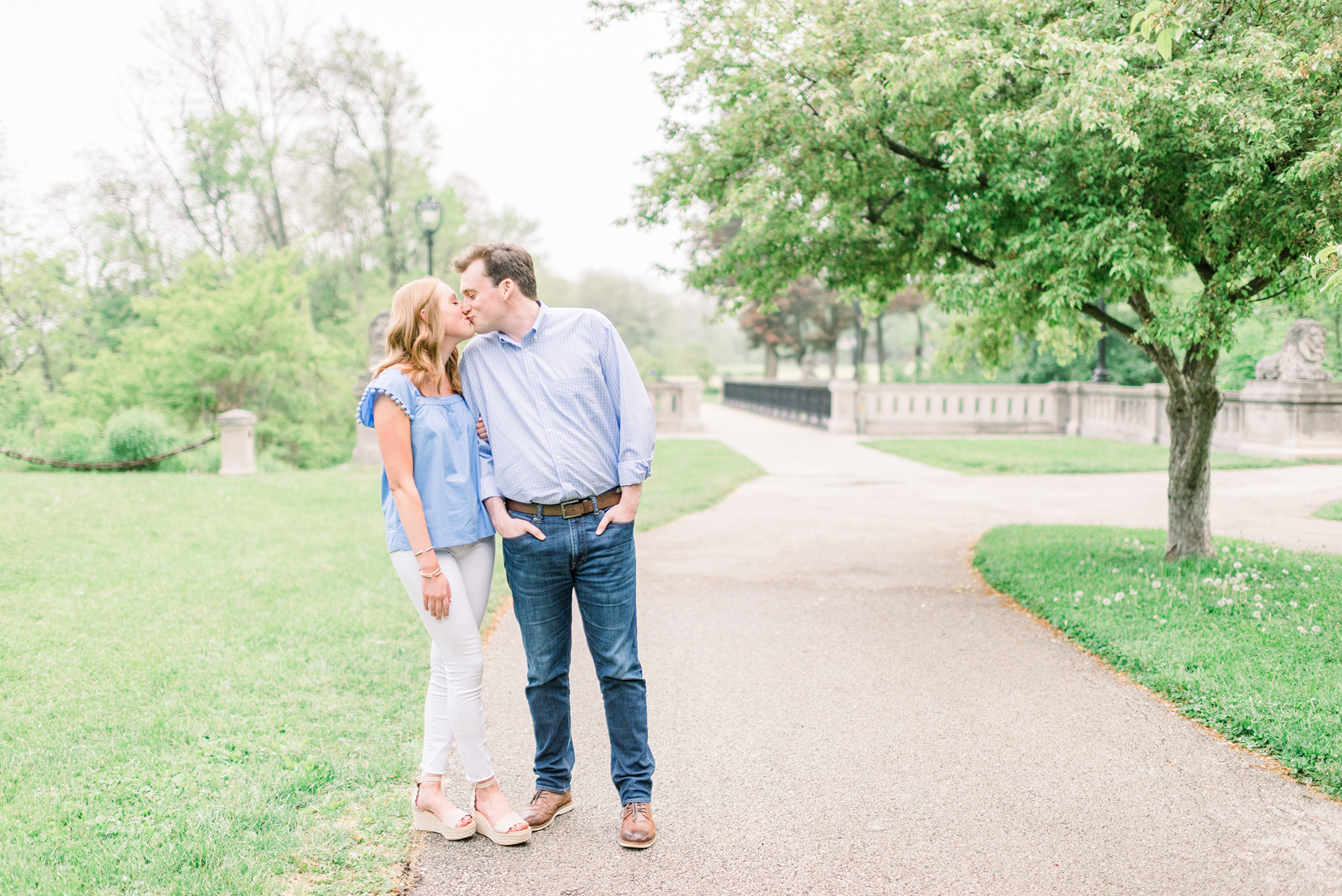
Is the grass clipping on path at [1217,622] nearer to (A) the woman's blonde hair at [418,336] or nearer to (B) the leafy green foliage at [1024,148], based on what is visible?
(B) the leafy green foliage at [1024,148]

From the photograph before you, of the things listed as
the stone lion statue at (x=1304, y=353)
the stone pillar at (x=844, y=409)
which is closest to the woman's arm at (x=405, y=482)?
the stone lion statue at (x=1304, y=353)

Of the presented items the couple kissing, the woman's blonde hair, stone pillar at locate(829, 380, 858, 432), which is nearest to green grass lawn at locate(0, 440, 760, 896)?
the couple kissing

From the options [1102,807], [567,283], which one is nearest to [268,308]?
[1102,807]

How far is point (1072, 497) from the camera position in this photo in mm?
12109

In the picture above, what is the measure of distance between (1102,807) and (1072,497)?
30.5 feet

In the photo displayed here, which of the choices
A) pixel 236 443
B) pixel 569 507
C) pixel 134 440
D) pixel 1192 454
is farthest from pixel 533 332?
pixel 134 440

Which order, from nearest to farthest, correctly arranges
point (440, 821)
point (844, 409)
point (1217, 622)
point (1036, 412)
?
point (440, 821)
point (1217, 622)
point (1036, 412)
point (844, 409)

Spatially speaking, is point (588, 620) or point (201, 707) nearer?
point (588, 620)

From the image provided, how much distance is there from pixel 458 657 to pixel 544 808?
67cm

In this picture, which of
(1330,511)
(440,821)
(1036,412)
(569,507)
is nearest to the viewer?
(569,507)

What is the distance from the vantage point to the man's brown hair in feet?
10.7

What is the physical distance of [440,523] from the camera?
324cm

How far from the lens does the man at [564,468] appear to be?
3.26m

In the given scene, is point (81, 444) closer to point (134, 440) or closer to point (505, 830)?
point (134, 440)
